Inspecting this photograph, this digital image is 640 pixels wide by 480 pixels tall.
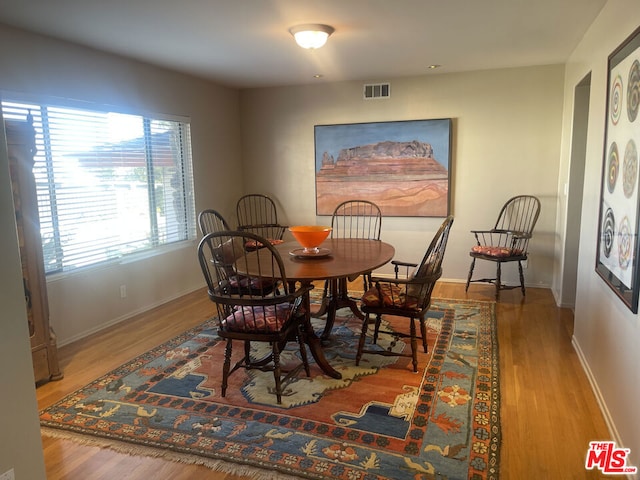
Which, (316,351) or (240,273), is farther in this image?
(316,351)

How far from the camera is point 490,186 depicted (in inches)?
193

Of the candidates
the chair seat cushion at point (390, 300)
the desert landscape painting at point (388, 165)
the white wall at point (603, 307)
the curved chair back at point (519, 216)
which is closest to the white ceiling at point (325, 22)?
the white wall at point (603, 307)

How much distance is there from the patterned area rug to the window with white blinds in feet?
3.74

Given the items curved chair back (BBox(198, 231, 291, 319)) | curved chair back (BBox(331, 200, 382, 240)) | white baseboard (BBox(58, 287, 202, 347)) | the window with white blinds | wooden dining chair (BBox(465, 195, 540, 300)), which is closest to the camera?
curved chair back (BBox(198, 231, 291, 319))

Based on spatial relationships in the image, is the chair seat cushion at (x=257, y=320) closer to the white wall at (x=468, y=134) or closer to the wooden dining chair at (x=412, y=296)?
the wooden dining chair at (x=412, y=296)

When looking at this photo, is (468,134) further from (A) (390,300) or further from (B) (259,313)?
(B) (259,313)

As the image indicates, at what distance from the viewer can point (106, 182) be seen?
3.81 meters

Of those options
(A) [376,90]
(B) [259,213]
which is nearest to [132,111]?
(B) [259,213]

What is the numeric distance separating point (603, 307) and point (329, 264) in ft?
5.13

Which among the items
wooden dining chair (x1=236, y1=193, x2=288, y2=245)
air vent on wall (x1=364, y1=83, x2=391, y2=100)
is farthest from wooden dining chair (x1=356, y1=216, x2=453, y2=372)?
wooden dining chair (x1=236, y1=193, x2=288, y2=245)

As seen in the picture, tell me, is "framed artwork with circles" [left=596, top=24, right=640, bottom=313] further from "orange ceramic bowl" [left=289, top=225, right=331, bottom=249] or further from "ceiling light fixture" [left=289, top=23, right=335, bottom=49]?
"ceiling light fixture" [left=289, top=23, right=335, bottom=49]

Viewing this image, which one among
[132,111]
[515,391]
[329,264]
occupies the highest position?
[132,111]

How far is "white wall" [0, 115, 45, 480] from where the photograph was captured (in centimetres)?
157

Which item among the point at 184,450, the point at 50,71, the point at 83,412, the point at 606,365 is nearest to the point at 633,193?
the point at 606,365
